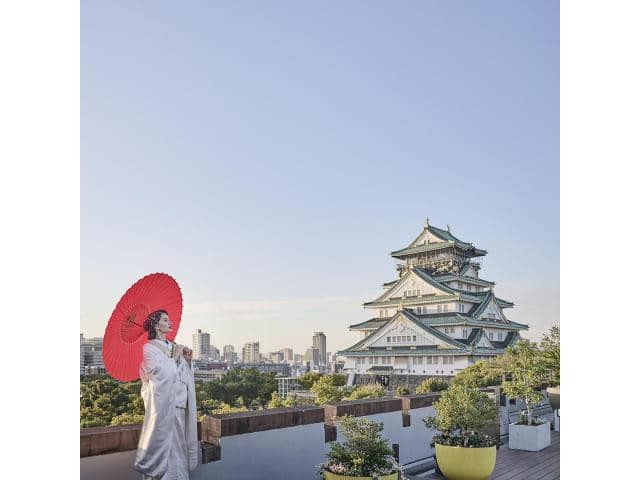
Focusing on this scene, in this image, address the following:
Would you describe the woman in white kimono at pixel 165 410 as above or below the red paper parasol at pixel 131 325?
below

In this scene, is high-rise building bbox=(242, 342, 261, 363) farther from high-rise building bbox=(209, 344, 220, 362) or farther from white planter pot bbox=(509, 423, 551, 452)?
white planter pot bbox=(509, 423, 551, 452)

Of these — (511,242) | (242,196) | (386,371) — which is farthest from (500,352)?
(242,196)

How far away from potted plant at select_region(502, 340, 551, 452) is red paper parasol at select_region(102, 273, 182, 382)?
3.23 metres

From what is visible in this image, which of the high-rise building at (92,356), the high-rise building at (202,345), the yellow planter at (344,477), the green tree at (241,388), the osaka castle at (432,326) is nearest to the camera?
the yellow planter at (344,477)

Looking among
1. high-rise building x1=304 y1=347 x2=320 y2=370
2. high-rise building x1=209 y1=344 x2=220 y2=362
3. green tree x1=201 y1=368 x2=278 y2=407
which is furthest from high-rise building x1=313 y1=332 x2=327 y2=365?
green tree x1=201 y1=368 x2=278 y2=407

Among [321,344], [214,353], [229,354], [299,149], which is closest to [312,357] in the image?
[321,344]

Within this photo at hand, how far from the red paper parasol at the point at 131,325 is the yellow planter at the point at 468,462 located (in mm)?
1899

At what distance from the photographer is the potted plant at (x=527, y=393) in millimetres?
4980

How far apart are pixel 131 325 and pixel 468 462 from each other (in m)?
2.06

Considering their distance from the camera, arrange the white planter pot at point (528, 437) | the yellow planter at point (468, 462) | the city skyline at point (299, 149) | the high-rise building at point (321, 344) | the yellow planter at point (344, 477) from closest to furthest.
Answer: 1. the yellow planter at point (344, 477)
2. the yellow planter at point (468, 462)
3. the city skyline at point (299, 149)
4. the white planter pot at point (528, 437)
5. the high-rise building at point (321, 344)

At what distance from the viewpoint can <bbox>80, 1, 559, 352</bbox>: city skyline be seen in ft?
15.9

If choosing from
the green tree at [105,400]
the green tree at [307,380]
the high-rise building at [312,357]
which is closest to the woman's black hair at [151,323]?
the green tree at [105,400]

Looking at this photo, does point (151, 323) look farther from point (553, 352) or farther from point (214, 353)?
point (553, 352)

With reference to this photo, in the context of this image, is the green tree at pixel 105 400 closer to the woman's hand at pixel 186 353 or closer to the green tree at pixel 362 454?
the woman's hand at pixel 186 353
